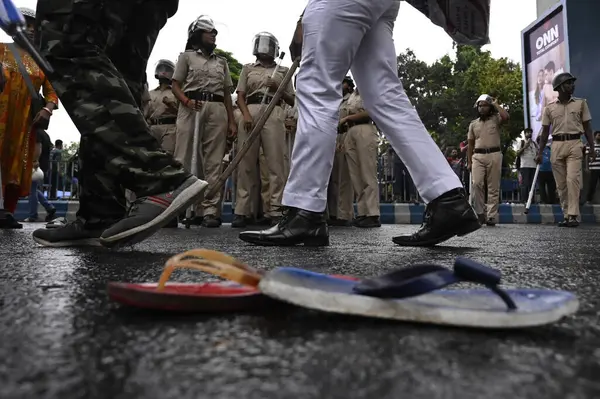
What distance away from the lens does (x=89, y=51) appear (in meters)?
1.97

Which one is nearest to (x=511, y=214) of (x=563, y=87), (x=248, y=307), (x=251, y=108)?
(x=563, y=87)

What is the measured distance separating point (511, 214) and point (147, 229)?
30.2 ft

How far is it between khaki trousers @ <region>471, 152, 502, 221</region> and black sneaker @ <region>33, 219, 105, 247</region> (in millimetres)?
6354

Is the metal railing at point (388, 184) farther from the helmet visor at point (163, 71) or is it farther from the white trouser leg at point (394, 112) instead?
the white trouser leg at point (394, 112)

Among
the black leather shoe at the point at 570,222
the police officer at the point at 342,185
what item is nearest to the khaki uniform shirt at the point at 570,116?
the black leather shoe at the point at 570,222

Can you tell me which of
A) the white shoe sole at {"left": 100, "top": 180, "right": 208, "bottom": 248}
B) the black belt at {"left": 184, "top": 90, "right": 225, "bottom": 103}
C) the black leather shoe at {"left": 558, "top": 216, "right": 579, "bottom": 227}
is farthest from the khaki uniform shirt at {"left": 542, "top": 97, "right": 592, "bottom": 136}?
the white shoe sole at {"left": 100, "top": 180, "right": 208, "bottom": 248}

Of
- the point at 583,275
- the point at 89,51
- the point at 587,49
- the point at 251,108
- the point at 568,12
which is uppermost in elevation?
the point at 568,12

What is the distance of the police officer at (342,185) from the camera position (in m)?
7.02

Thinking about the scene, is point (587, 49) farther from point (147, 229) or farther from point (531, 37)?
point (147, 229)

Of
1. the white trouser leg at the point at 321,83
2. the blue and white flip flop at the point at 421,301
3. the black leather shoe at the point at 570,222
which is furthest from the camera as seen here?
the black leather shoe at the point at 570,222

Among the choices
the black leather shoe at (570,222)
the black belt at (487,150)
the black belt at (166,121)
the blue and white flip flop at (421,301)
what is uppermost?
the black belt at (166,121)

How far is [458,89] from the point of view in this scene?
3638 cm

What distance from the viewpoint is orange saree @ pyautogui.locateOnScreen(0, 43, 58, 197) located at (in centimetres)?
448

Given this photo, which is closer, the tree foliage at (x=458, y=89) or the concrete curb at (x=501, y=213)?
the concrete curb at (x=501, y=213)
